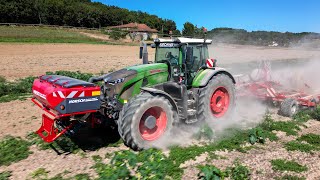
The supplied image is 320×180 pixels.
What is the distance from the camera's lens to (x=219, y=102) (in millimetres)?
9273

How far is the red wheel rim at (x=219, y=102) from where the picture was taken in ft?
29.5

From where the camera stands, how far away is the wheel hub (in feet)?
23.3

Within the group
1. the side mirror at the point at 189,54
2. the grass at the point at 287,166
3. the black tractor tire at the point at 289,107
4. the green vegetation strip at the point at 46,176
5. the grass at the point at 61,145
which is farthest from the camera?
the black tractor tire at the point at 289,107

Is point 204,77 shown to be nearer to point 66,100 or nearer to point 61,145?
point 66,100

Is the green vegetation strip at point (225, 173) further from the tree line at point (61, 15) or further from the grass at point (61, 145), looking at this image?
the tree line at point (61, 15)

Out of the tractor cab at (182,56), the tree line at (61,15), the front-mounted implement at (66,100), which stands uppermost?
the tree line at (61,15)

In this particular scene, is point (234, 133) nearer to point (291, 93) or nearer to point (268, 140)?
point (268, 140)

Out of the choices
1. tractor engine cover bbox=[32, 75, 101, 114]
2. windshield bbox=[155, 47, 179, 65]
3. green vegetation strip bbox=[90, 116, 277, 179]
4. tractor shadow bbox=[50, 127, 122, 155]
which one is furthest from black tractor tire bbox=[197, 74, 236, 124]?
tractor engine cover bbox=[32, 75, 101, 114]

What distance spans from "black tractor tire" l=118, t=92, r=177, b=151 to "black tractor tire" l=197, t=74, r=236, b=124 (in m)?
1.26

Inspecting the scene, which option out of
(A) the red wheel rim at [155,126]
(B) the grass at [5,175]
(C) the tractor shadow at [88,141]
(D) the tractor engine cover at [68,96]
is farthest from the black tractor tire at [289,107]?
(B) the grass at [5,175]

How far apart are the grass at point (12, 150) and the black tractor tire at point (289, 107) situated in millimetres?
7385

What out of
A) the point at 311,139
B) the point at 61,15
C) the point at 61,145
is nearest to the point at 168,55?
the point at 61,145

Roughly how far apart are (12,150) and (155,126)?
10.6ft

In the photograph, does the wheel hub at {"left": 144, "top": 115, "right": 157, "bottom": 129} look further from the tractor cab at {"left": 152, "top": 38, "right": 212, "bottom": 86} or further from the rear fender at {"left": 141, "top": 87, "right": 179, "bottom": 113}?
the tractor cab at {"left": 152, "top": 38, "right": 212, "bottom": 86}
